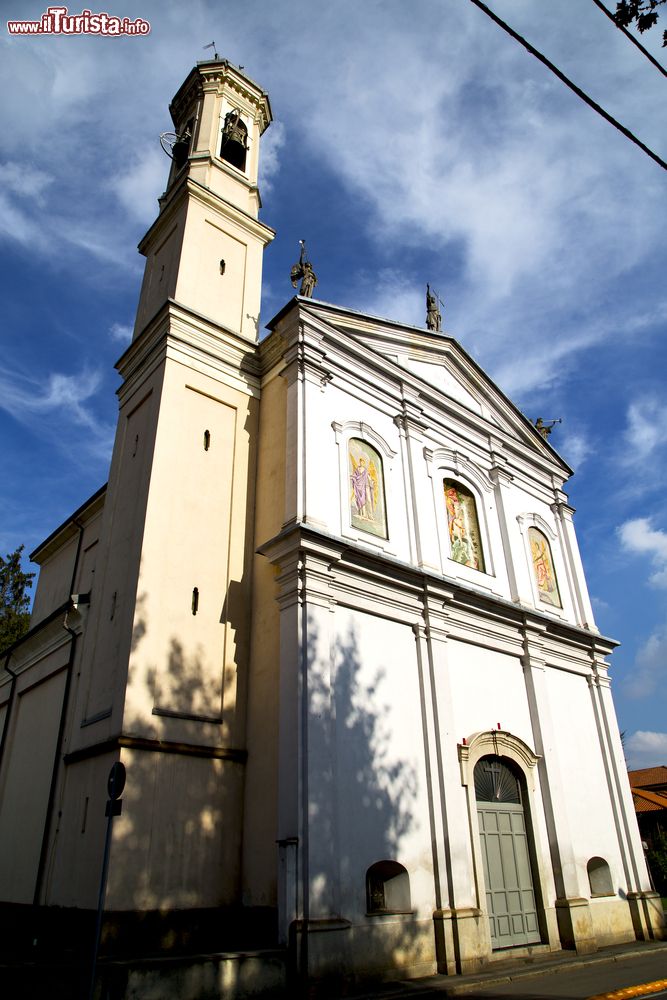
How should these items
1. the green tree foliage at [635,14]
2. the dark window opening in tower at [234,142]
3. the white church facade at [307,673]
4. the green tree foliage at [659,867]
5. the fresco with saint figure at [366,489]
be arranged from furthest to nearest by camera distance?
the green tree foliage at [659,867]
the dark window opening in tower at [234,142]
the fresco with saint figure at [366,489]
the white church facade at [307,673]
the green tree foliage at [635,14]

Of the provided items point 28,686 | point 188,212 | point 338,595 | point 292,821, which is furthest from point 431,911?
point 188,212

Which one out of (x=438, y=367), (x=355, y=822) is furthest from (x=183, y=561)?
(x=438, y=367)

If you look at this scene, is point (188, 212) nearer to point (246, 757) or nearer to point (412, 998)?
point (246, 757)

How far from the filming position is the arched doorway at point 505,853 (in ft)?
41.3

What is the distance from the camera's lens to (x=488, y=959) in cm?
1149

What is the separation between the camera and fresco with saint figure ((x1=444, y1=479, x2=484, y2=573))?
52.2ft

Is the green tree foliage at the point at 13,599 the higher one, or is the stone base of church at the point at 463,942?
the green tree foliage at the point at 13,599

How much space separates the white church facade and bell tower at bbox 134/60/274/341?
88mm

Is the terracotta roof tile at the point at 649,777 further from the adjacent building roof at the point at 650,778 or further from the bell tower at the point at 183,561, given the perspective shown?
the bell tower at the point at 183,561

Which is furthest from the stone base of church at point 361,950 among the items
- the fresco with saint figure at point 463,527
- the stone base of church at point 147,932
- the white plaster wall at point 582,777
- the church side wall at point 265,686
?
the fresco with saint figure at point 463,527

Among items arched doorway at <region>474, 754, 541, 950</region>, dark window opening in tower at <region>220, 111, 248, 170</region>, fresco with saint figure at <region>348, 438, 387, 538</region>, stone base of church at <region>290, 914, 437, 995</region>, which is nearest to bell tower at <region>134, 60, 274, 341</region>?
dark window opening in tower at <region>220, 111, 248, 170</region>

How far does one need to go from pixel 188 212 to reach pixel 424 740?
12119mm

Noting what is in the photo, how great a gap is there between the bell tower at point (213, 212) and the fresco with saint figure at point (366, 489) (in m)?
3.60

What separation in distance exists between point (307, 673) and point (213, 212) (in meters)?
11.2
